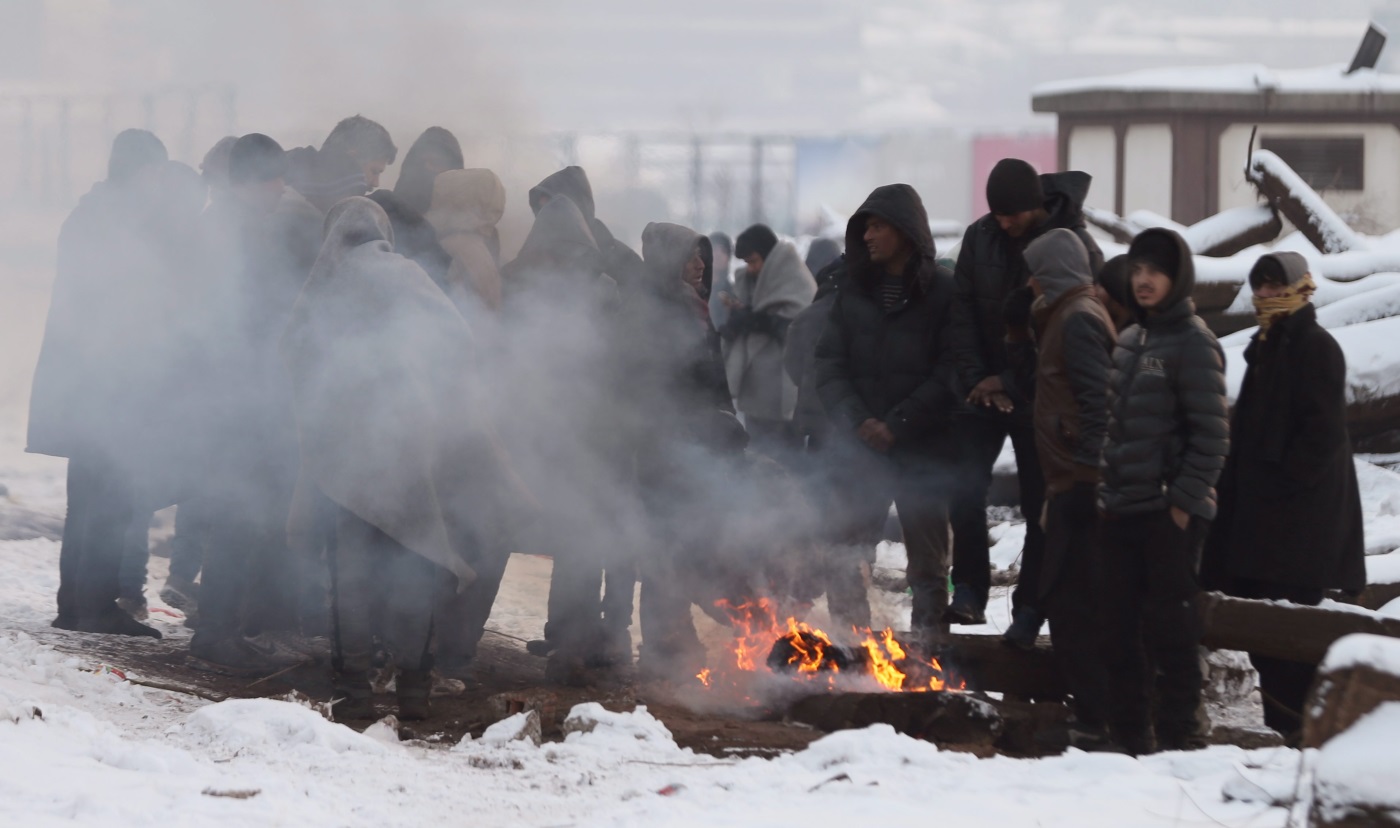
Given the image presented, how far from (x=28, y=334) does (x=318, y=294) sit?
6691 millimetres

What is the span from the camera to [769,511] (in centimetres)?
682

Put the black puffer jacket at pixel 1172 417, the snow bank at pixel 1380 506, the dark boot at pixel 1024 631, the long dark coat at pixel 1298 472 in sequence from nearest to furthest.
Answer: the black puffer jacket at pixel 1172 417 → the long dark coat at pixel 1298 472 → the dark boot at pixel 1024 631 → the snow bank at pixel 1380 506

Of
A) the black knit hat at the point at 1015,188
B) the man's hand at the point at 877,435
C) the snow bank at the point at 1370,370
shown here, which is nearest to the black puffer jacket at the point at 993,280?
the black knit hat at the point at 1015,188

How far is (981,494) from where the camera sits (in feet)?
20.4

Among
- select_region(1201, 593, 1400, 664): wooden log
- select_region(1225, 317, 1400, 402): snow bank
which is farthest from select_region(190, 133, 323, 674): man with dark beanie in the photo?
select_region(1225, 317, 1400, 402): snow bank

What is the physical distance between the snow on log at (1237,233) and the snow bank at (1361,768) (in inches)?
366

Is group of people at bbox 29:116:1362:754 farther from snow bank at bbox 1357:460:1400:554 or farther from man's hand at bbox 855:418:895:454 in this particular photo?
snow bank at bbox 1357:460:1400:554

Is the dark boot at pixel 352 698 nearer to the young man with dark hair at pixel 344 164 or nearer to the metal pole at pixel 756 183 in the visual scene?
the young man with dark hair at pixel 344 164

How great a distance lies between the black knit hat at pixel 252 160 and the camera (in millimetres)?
6406

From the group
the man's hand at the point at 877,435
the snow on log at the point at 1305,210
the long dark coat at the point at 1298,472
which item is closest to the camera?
the long dark coat at the point at 1298,472

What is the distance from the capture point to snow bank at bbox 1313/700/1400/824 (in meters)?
3.19

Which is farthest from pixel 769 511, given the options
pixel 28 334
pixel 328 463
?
pixel 28 334

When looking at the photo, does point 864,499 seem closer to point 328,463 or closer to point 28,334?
point 328,463

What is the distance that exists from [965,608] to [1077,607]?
33.1 inches
